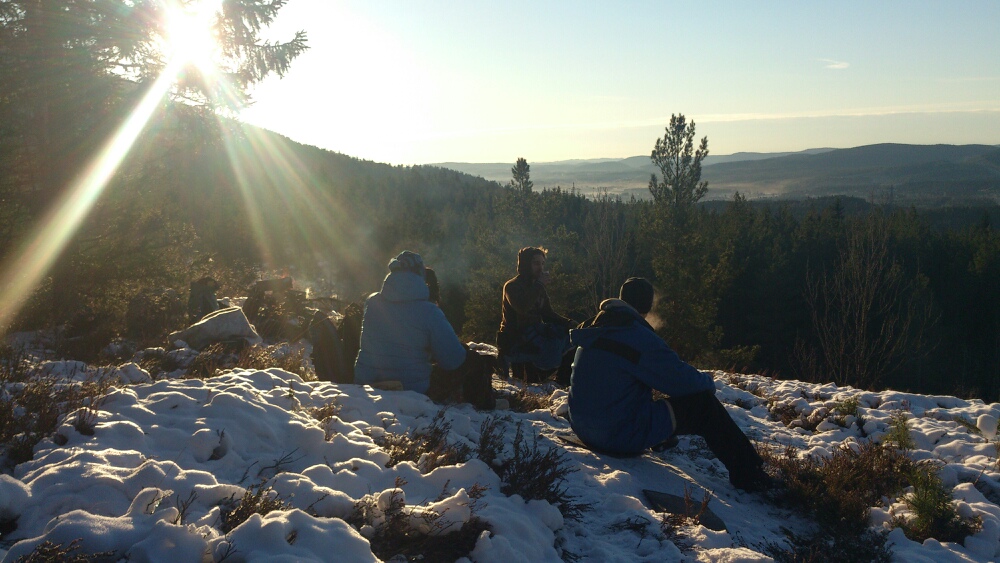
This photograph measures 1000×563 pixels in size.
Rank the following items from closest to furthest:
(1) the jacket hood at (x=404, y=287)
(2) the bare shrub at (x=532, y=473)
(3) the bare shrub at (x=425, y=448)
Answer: (2) the bare shrub at (x=532, y=473), (3) the bare shrub at (x=425, y=448), (1) the jacket hood at (x=404, y=287)

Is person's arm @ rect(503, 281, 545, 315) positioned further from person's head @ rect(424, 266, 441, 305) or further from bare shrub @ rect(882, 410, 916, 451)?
bare shrub @ rect(882, 410, 916, 451)

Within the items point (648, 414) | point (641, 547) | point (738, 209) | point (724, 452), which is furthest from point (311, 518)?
point (738, 209)

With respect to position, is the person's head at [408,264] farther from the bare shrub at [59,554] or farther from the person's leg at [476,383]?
the bare shrub at [59,554]

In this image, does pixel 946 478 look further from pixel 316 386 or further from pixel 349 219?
pixel 349 219

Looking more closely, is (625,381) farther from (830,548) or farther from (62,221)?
(62,221)

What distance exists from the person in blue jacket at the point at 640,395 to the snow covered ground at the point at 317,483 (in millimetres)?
203

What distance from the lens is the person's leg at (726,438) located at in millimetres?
4172

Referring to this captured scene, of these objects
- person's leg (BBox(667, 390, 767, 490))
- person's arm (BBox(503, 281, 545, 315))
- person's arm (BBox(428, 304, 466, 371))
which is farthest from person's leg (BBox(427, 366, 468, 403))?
person's arm (BBox(503, 281, 545, 315))

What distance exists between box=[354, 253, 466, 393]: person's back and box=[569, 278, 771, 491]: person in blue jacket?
1.29m

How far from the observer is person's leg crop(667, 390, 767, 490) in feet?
13.7

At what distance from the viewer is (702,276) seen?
28375 mm

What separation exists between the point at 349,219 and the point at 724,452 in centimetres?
4845

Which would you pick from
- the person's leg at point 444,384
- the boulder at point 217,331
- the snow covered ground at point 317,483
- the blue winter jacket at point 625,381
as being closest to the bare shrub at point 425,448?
the snow covered ground at point 317,483

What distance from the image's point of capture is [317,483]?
2.95 m
